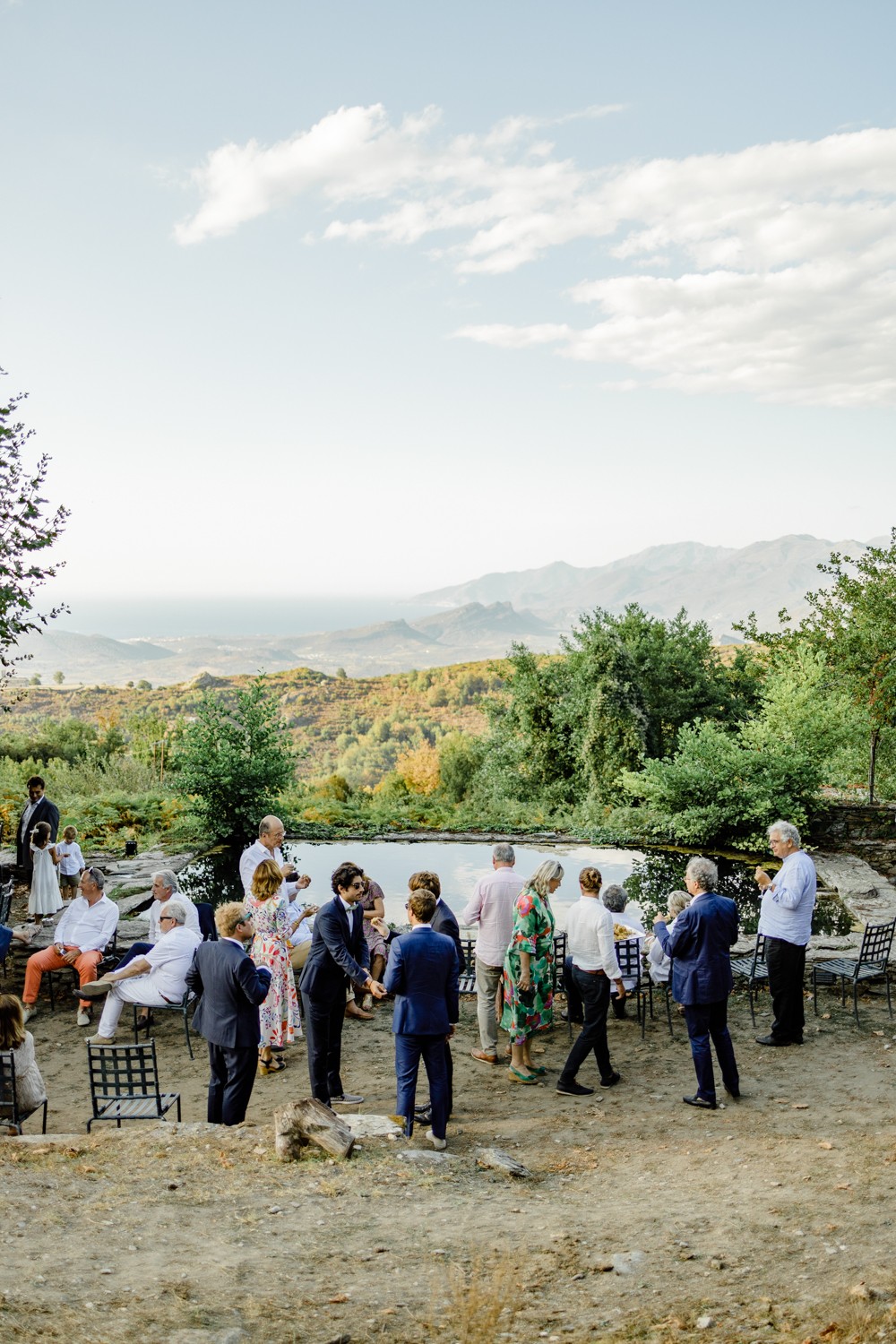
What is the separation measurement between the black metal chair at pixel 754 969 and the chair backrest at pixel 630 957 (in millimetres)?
896

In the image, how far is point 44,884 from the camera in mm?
10359

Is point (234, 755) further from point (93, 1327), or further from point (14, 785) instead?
point (93, 1327)

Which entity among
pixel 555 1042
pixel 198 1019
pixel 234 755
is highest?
pixel 234 755

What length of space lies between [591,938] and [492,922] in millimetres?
861

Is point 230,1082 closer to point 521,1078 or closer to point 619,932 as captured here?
point 521,1078

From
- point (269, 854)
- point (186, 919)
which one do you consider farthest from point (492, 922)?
point (186, 919)

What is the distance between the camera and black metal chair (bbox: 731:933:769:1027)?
7.76 metres

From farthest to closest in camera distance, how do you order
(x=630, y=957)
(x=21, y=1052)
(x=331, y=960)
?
(x=630, y=957)
(x=331, y=960)
(x=21, y=1052)

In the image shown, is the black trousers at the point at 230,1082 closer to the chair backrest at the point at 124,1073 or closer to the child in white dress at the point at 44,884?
the chair backrest at the point at 124,1073

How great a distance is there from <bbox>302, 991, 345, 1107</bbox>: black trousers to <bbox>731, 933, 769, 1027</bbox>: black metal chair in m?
3.48

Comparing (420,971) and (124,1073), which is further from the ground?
(420,971)

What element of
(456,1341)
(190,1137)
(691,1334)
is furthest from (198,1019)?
(691,1334)

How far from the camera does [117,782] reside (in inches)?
791

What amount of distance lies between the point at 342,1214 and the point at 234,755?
10.3 m
